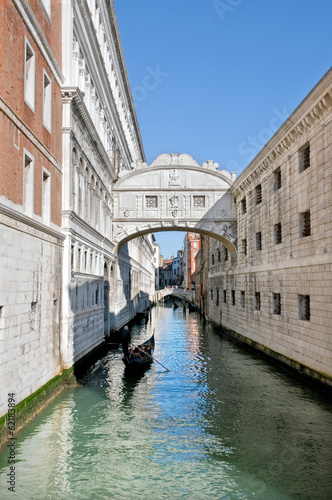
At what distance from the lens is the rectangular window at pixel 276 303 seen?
16.4 meters

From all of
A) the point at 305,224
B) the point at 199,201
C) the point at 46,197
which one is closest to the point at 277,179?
the point at 305,224

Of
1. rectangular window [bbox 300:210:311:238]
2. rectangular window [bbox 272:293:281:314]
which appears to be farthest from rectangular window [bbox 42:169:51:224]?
rectangular window [bbox 272:293:281:314]

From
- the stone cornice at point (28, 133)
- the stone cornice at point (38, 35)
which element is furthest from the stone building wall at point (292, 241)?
the stone cornice at point (28, 133)

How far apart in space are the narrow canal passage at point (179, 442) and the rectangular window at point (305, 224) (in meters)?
4.25

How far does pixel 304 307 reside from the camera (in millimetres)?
13672

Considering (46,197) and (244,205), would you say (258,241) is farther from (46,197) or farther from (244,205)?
(46,197)

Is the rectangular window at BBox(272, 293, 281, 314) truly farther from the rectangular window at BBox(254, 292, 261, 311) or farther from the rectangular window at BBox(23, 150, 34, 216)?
the rectangular window at BBox(23, 150, 34, 216)

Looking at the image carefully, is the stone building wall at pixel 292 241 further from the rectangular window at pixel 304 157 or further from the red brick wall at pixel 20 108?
the red brick wall at pixel 20 108

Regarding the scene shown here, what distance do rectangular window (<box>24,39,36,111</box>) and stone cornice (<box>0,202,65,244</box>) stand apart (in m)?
2.46

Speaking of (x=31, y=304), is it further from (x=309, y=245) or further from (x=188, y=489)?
(x=309, y=245)

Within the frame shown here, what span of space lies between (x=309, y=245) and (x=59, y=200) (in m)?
6.96

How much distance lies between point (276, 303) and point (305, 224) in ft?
12.8

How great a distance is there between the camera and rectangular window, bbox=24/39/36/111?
31.4 ft

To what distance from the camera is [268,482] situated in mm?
6742
